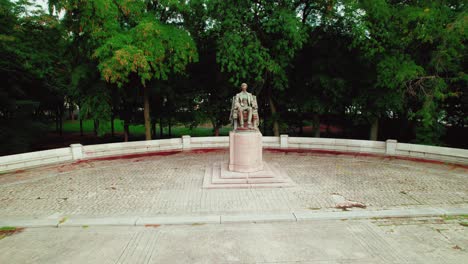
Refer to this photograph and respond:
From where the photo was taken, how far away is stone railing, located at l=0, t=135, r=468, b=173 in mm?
12219

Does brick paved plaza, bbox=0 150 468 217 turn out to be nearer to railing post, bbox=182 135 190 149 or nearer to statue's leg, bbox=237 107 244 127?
statue's leg, bbox=237 107 244 127

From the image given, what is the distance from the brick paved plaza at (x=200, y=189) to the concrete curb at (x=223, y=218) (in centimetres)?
37

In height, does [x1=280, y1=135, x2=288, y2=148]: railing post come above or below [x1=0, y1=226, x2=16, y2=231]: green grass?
above

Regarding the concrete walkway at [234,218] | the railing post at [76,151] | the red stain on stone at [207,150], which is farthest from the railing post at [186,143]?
the railing post at [76,151]

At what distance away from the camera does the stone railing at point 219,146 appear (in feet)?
40.1

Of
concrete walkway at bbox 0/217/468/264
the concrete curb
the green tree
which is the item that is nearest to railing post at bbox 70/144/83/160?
the concrete curb

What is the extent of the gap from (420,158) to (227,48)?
36.2 feet

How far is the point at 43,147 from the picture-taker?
23.2m

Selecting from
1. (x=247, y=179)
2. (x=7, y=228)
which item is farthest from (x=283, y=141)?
(x=7, y=228)

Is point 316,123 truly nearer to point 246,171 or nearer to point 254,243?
point 246,171

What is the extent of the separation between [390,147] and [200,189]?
33.4 ft

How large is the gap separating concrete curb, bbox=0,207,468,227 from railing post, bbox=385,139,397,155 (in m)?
6.85

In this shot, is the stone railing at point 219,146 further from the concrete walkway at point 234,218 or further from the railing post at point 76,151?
the concrete walkway at point 234,218

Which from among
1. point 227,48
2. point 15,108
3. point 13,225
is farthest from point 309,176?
point 15,108
